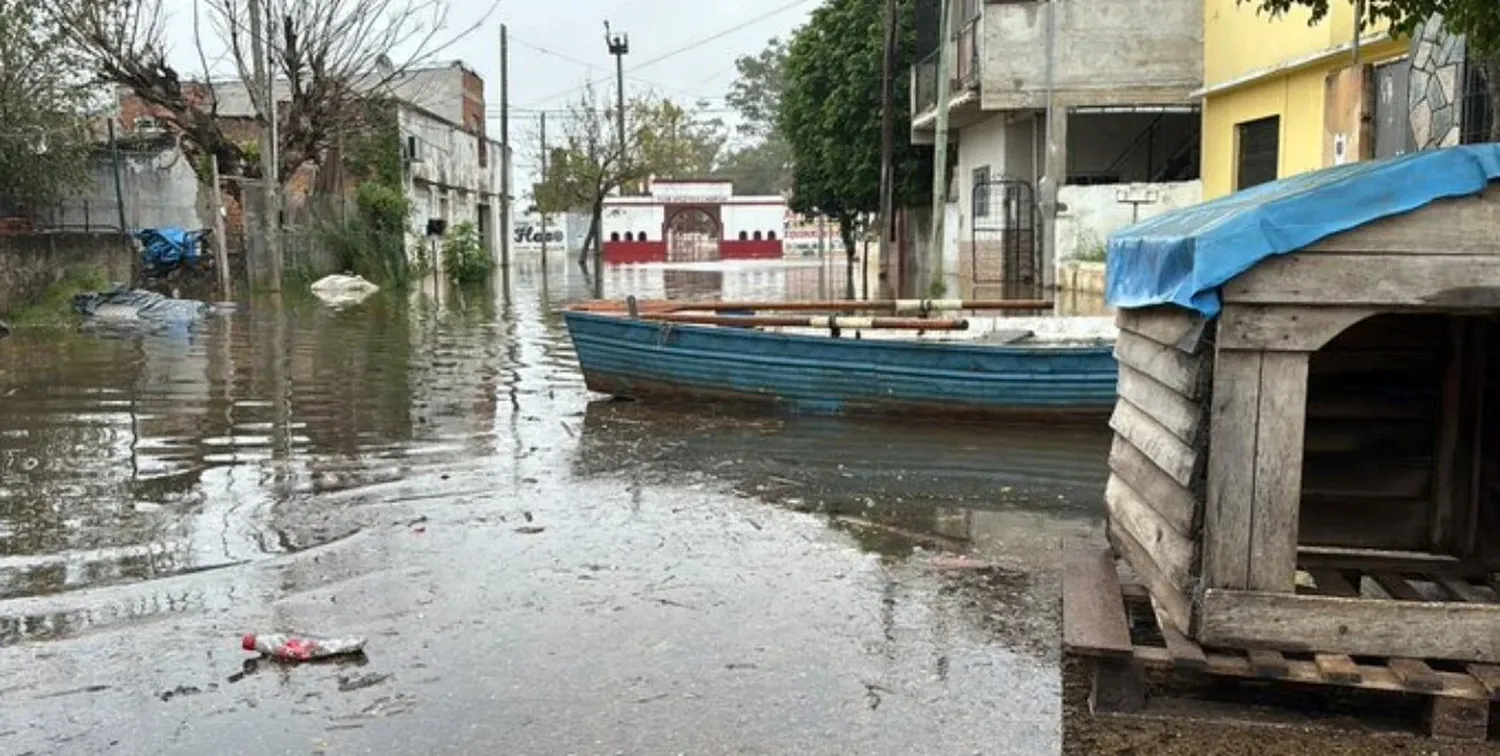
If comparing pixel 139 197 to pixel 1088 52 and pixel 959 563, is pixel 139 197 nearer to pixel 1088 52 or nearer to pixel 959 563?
pixel 1088 52

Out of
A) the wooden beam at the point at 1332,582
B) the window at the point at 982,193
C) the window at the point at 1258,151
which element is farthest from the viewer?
the window at the point at 982,193

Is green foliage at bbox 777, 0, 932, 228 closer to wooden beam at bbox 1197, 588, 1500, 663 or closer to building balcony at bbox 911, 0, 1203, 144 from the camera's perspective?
building balcony at bbox 911, 0, 1203, 144

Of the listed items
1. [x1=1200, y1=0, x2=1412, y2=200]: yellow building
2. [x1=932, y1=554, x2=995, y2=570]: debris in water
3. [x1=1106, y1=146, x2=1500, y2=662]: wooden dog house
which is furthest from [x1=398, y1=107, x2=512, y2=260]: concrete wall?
[x1=1106, y1=146, x2=1500, y2=662]: wooden dog house

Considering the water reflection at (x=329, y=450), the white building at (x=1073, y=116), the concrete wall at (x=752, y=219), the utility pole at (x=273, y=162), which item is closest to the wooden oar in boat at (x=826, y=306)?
the water reflection at (x=329, y=450)

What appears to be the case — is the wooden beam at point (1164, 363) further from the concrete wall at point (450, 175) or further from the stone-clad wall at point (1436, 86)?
the concrete wall at point (450, 175)

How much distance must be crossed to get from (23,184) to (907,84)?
760 inches

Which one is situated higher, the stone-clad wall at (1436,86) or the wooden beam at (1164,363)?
the stone-clad wall at (1436,86)

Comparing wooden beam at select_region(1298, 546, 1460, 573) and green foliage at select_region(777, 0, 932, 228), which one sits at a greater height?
green foliage at select_region(777, 0, 932, 228)

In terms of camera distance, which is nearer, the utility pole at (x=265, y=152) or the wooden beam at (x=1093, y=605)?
the wooden beam at (x=1093, y=605)

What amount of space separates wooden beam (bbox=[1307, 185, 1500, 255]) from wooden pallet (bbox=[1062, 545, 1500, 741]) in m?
1.30

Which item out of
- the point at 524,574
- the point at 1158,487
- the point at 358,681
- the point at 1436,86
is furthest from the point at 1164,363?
the point at 1436,86

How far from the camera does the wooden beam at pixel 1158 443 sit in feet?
14.1

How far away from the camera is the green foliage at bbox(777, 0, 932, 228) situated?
3216 centimetres

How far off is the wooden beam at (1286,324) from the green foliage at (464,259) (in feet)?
107
